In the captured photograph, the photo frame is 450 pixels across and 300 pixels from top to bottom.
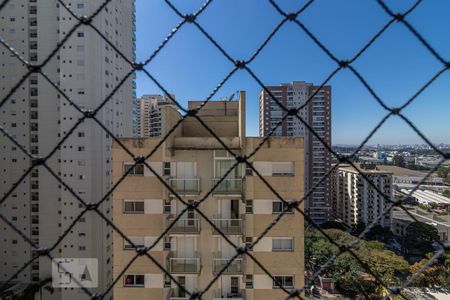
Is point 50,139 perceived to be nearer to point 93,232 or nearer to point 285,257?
point 93,232

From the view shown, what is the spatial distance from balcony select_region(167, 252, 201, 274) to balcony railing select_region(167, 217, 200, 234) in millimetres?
326

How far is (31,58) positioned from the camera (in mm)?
11305

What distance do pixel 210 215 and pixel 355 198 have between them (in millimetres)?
16678

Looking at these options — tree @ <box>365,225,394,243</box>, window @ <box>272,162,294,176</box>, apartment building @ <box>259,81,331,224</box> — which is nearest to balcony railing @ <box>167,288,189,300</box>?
window @ <box>272,162,294,176</box>

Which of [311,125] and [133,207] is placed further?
[311,125]

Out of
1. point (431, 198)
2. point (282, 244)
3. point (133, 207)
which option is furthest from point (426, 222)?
point (133, 207)

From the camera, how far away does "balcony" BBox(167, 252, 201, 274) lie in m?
3.32

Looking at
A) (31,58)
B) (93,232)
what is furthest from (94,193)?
(31,58)

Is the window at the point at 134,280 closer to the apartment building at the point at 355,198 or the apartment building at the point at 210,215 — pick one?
the apartment building at the point at 210,215

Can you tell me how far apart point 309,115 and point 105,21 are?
35.7 ft

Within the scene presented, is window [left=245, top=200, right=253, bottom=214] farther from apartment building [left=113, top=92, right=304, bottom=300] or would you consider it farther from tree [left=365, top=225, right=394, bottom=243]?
tree [left=365, top=225, right=394, bottom=243]

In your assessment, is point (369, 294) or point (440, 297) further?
point (369, 294)

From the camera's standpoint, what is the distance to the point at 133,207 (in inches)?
132

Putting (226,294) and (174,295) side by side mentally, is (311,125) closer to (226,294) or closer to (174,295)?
(226,294)
